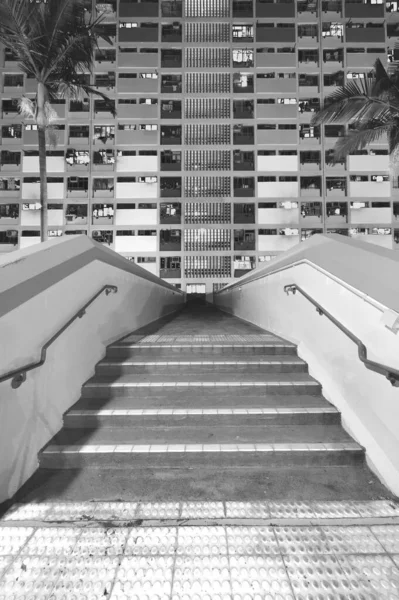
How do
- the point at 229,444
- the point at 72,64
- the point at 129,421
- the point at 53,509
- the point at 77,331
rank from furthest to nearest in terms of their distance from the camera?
the point at 72,64, the point at 77,331, the point at 129,421, the point at 229,444, the point at 53,509

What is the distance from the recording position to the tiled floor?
3.91 ft

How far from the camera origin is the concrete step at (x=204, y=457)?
73.2 inches

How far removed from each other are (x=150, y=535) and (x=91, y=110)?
85.5ft

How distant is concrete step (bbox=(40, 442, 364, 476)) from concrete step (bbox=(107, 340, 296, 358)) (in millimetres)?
1207

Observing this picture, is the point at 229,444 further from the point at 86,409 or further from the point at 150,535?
the point at 86,409

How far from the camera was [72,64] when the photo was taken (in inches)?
351

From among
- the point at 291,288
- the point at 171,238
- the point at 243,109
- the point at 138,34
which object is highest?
the point at 138,34

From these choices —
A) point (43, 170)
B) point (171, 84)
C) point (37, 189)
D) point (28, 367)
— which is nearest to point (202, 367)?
point (28, 367)

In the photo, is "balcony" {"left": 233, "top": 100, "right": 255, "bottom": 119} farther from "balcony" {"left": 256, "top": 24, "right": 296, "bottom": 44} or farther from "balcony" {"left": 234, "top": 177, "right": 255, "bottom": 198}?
"balcony" {"left": 256, "top": 24, "right": 296, "bottom": 44}

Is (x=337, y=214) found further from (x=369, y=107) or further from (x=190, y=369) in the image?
(x=190, y=369)

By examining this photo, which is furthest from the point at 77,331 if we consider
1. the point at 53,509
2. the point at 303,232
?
the point at 303,232

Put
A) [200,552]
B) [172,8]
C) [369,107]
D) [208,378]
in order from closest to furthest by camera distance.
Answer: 1. [200,552]
2. [208,378]
3. [369,107]
4. [172,8]

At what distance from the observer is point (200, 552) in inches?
52.1

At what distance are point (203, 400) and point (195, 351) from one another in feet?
2.59
